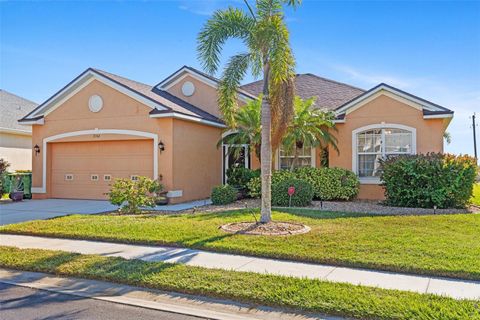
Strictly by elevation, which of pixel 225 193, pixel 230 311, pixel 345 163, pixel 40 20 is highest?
pixel 40 20

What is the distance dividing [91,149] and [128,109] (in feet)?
8.78

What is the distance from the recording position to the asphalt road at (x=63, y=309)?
4.50 m

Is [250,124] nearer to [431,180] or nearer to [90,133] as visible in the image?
[431,180]

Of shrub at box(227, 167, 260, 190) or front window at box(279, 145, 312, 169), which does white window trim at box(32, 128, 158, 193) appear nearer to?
shrub at box(227, 167, 260, 190)

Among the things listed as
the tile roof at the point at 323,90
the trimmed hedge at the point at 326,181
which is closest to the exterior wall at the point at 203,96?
the tile roof at the point at 323,90

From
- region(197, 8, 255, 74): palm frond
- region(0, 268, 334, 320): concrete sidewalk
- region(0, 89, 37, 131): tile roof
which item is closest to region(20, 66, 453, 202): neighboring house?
region(197, 8, 255, 74): palm frond

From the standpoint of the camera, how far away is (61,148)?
17.1 m

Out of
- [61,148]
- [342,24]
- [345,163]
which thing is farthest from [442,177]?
[61,148]

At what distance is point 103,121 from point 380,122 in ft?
36.5

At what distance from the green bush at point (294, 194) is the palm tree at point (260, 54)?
3.73 metres

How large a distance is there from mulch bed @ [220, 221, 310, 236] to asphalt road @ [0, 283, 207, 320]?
3.99 meters

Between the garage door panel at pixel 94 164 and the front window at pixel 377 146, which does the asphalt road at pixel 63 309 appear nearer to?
the garage door panel at pixel 94 164

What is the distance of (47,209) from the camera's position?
13.4 m

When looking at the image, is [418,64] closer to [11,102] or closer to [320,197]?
[320,197]
